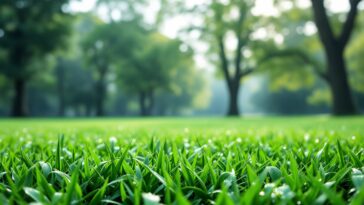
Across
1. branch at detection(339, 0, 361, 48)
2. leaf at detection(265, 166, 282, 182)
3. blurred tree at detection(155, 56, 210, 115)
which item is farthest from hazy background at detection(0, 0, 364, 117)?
leaf at detection(265, 166, 282, 182)

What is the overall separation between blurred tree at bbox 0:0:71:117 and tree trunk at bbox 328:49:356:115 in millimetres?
22936

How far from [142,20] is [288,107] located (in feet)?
102

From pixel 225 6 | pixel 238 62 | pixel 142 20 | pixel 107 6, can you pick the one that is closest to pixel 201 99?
pixel 142 20

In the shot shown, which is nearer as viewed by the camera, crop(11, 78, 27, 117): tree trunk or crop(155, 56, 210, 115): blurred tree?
crop(11, 78, 27, 117): tree trunk

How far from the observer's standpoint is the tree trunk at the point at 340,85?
16.7 metres

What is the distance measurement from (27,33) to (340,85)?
25.1 meters

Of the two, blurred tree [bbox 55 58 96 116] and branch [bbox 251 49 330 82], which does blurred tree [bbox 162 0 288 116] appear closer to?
branch [bbox 251 49 330 82]

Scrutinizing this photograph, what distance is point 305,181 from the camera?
1.26 meters

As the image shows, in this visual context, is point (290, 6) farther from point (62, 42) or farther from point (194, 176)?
point (194, 176)

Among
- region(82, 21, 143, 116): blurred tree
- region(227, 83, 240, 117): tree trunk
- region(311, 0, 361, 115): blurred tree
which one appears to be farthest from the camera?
region(82, 21, 143, 116): blurred tree

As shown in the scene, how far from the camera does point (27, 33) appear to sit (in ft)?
85.3

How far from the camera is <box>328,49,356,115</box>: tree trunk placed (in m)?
16.7

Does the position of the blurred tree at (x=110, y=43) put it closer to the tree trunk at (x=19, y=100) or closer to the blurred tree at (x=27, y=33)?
the blurred tree at (x=27, y=33)

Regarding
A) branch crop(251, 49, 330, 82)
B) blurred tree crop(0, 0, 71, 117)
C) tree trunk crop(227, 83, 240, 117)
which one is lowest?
tree trunk crop(227, 83, 240, 117)
